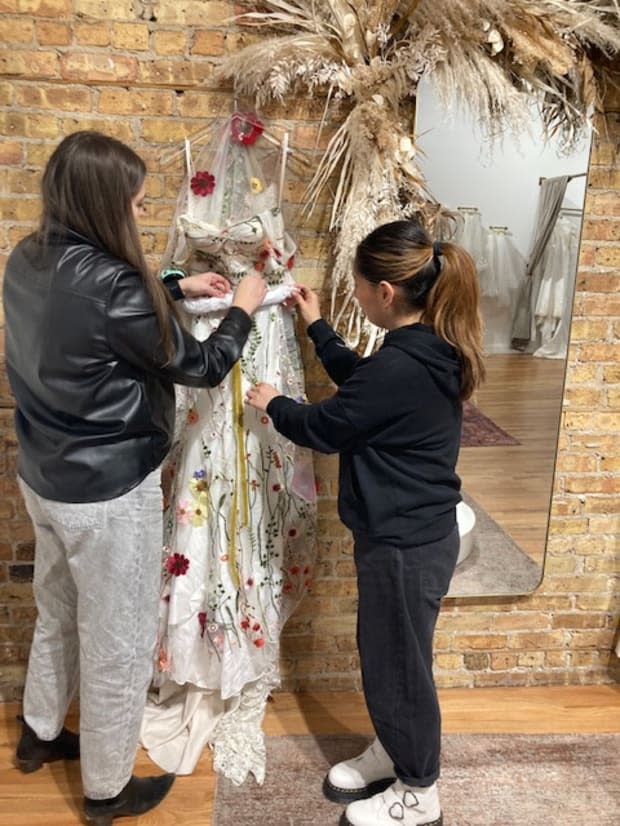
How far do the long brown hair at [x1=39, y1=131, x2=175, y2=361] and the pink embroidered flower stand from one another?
64cm

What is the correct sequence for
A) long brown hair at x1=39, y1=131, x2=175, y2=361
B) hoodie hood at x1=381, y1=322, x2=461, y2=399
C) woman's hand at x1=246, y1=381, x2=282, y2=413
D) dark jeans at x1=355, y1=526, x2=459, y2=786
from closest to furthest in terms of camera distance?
long brown hair at x1=39, y1=131, x2=175, y2=361 → hoodie hood at x1=381, y1=322, x2=461, y2=399 → dark jeans at x1=355, y1=526, x2=459, y2=786 → woman's hand at x1=246, y1=381, x2=282, y2=413

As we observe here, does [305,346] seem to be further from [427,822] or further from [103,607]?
[427,822]

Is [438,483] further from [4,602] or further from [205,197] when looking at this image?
[4,602]

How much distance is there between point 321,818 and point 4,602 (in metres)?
1.05

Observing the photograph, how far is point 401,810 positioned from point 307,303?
1223mm

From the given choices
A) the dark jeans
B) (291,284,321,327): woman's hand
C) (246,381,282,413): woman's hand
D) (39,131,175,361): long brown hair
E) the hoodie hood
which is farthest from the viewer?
(291,284,321,327): woman's hand

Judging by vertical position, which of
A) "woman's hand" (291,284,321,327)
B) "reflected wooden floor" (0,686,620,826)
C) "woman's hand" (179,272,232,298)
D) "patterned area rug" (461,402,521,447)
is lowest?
"reflected wooden floor" (0,686,620,826)

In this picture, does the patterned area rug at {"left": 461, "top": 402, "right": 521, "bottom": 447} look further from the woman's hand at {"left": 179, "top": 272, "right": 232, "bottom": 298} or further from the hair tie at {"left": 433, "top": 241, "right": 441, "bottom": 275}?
the woman's hand at {"left": 179, "top": 272, "right": 232, "bottom": 298}

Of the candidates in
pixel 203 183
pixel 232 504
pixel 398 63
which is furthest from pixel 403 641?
pixel 398 63

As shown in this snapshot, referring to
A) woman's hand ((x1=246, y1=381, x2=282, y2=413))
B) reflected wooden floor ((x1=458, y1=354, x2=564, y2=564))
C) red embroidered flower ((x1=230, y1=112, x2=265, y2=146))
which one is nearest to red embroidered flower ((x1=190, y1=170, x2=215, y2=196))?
red embroidered flower ((x1=230, y1=112, x2=265, y2=146))

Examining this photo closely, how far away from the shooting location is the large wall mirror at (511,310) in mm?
1926

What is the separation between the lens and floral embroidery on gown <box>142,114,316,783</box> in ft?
5.91

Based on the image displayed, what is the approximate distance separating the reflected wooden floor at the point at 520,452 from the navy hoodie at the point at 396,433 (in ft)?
1.74

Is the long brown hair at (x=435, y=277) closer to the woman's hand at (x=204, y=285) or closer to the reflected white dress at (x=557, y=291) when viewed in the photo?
the woman's hand at (x=204, y=285)
